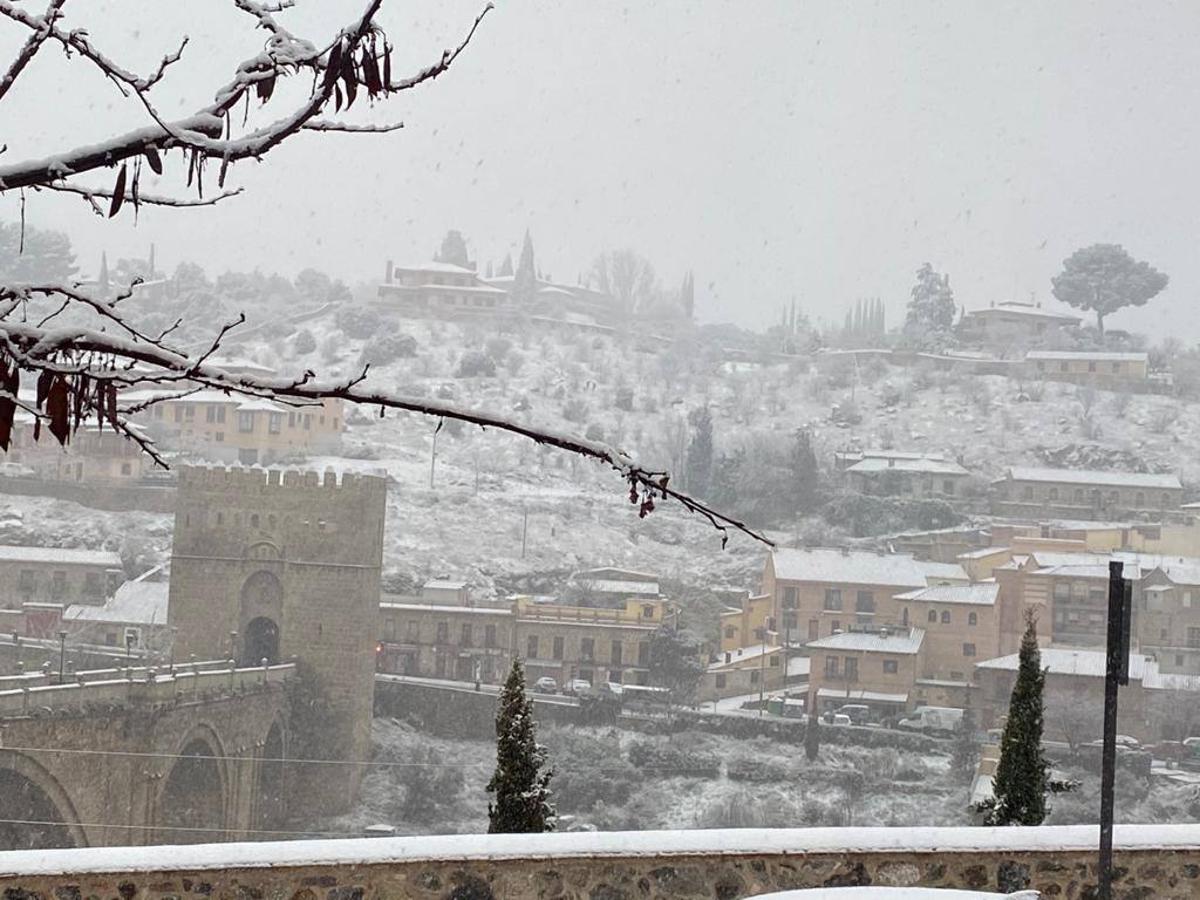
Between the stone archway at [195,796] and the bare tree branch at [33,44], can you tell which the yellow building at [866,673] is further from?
the bare tree branch at [33,44]

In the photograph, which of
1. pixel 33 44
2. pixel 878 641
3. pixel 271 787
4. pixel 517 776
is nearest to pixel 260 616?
pixel 271 787

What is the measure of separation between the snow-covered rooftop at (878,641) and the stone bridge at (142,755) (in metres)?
10.5

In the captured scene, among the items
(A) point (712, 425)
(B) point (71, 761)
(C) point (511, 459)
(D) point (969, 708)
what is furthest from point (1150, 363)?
(B) point (71, 761)

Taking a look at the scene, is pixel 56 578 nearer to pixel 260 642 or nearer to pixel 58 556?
pixel 58 556

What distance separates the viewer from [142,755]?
17234mm

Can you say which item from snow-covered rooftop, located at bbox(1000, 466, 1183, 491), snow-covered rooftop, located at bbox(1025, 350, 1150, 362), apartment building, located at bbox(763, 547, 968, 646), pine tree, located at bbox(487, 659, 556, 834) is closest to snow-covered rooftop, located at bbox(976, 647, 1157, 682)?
apartment building, located at bbox(763, 547, 968, 646)

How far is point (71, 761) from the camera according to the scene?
16172 mm

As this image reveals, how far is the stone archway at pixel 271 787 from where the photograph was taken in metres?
20.4

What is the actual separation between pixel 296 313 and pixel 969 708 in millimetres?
31120

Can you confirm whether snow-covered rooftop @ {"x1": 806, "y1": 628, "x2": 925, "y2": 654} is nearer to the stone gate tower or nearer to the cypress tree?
the stone gate tower

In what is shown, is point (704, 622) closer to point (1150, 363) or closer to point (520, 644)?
point (520, 644)

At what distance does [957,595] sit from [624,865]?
2688cm

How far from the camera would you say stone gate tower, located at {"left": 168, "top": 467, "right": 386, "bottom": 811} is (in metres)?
22.5

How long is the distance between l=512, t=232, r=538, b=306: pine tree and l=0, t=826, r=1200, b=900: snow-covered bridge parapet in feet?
168
